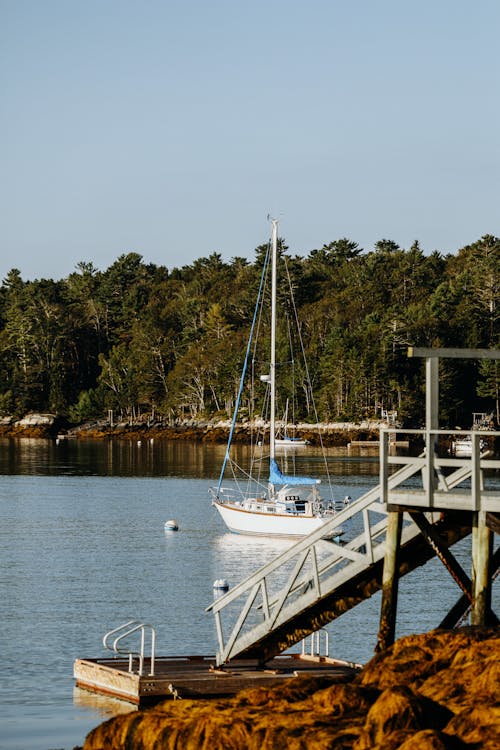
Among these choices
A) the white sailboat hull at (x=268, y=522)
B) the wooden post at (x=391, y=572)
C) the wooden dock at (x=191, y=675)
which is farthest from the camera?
the white sailboat hull at (x=268, y=522)

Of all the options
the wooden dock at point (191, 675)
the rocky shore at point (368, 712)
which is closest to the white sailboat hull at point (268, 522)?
the wooden dock at point (191, 675)

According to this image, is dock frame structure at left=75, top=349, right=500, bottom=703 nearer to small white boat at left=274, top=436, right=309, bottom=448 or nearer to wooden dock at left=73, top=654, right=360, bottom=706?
wooden dock at left=73, top=654, right=360, bottom=706

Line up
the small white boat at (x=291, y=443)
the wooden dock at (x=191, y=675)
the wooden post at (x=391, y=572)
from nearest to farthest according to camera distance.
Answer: the wooden post at (x=391, y=572) → the wooden dock at (x=191, y=675) → the small white boat at (x=291, y=443)

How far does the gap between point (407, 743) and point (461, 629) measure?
4233mm

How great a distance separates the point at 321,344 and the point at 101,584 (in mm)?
123641

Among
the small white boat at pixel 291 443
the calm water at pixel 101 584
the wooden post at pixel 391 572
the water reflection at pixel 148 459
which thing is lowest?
the calm water at pixel 101 584

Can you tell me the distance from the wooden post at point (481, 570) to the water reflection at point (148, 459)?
64290 millimetres

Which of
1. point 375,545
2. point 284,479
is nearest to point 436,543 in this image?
point 375,545

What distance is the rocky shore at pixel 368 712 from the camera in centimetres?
1233

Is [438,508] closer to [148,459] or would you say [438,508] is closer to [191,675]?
[191,675]

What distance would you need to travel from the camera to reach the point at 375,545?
1967 centimetres

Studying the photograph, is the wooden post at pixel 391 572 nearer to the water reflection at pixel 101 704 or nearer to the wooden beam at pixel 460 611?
the wooden beam at pixel 460 611

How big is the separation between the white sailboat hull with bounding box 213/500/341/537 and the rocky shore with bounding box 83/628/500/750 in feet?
113

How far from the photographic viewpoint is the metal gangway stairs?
58.6 feet
